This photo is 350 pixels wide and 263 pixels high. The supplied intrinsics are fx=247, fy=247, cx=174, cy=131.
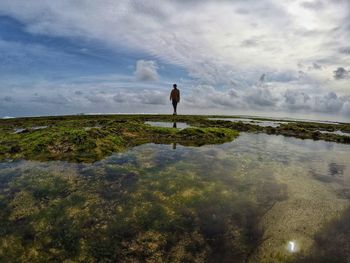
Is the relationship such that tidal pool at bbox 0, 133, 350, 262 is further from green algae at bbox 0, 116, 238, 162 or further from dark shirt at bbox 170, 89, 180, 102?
dark shirt at bbox 170, 89, 180, 102

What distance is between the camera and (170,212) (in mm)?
6477

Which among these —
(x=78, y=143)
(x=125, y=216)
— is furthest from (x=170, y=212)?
(x=78, y=143)

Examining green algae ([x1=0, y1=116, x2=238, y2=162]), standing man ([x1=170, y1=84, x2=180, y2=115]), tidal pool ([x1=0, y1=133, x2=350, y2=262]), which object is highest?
standing man ([x1=170, y1=84, x2=180, y2=115])

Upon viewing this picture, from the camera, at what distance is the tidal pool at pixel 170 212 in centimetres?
490

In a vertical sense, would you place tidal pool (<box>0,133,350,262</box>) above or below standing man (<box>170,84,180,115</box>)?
below

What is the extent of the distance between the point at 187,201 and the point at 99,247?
2934mm

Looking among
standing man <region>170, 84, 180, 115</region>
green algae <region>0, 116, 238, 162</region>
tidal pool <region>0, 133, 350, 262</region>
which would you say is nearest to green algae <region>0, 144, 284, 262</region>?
tidal pool <region>0, 133, 350, 262</region>

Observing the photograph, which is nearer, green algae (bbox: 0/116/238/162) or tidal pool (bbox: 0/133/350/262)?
tidal pool (bbox: 0/133/350/262)

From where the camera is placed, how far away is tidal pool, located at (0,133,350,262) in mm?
4902

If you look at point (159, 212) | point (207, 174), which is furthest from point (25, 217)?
point (207, 174)

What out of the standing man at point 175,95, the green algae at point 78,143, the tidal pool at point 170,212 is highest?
the standing man at point 175,95

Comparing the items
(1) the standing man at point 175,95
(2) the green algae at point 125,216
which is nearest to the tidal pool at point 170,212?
(2) the green algae at point 125,216

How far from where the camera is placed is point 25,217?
6.00 m

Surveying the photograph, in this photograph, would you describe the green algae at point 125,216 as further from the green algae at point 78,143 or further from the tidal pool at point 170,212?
the green algae at point 78,143
